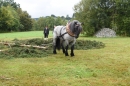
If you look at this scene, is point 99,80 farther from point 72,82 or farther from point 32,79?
point 32,79

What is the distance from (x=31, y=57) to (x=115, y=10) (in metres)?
24.5

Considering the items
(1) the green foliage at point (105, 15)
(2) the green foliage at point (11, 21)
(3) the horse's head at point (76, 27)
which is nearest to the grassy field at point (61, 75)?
(3) the horse's head at point (76, 27)

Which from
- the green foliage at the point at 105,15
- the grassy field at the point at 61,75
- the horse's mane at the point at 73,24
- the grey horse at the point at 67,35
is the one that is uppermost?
the green foliage at the point at 105,15

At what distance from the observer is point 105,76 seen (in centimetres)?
805

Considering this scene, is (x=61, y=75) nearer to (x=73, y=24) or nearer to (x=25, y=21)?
(x=73, y=24)

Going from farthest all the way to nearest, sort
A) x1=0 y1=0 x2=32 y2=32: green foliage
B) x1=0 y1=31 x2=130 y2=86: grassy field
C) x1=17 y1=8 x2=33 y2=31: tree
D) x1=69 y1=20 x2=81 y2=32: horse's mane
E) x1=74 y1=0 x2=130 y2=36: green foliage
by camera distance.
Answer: x1=17 y1=8 x2=33 y2=31: tree → x1=0 y1=0 x2=32 y2=32: green foliage → x1=74 y1=0 x2=130 y2=36: green foliage → x1=69 y1=20 x2=81 y2=32: horse's mane → x1=0 y1=31 x2=130 y2=86: grassy field

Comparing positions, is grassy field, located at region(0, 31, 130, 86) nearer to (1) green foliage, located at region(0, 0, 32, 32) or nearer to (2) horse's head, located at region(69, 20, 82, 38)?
(2) horse's head, located at region(69, 20, 82, 38)

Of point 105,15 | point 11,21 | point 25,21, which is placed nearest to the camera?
point 105,15

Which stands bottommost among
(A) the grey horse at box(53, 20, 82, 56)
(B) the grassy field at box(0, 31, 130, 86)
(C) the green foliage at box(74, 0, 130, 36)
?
(B) the grassy field at box(0, 31, 130, 86)

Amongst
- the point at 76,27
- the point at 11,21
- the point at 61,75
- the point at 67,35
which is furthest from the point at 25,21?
the point at 61,75

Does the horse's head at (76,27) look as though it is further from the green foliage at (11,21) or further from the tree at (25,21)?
the tree at (25,21)

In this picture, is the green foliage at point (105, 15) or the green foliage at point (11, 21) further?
the green foliage at point (11, 21)

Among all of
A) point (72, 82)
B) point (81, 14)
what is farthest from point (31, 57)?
point (81, 14)

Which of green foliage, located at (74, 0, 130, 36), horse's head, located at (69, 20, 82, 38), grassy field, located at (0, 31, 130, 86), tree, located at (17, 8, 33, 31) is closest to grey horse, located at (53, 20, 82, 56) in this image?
horse's head, located at (69, 20, 82, 38)
